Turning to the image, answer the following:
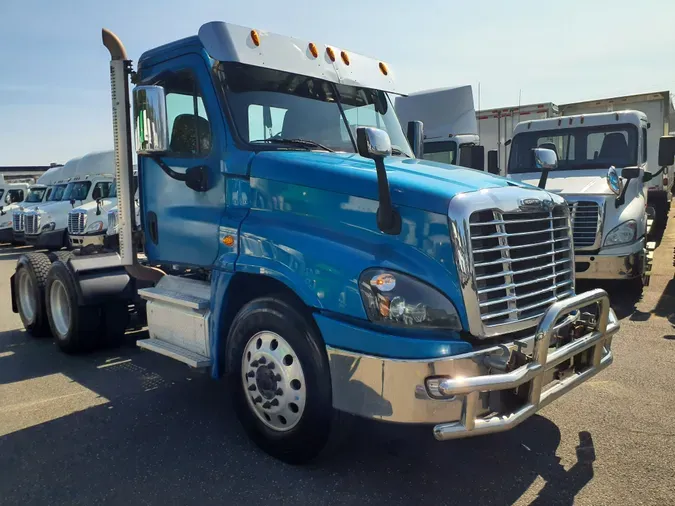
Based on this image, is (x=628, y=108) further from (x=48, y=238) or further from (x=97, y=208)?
(x=48, y=238)

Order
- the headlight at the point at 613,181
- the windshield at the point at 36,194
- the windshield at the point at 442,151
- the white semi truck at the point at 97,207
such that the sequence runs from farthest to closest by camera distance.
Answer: the windshield at the point at 36,194 < the white semi truck at the point at 97,207 < the windshield at the point at 442,151 < the headlight at the point at 613,181

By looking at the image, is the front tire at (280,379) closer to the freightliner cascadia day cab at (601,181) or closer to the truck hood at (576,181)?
the truck hood at (576,181)

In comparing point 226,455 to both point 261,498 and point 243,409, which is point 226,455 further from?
point 261,498

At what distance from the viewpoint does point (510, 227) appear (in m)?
3.37

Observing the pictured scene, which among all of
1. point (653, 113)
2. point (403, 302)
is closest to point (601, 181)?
point (653, 113)

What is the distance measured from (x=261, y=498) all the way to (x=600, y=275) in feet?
→ 19.5

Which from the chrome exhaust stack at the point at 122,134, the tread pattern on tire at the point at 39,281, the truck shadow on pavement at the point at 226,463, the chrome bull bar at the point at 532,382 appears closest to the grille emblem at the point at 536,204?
the chrome bull bar at the point at 532,382

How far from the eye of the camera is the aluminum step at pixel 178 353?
4062 mm

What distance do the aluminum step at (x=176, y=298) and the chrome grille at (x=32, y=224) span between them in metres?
14.2

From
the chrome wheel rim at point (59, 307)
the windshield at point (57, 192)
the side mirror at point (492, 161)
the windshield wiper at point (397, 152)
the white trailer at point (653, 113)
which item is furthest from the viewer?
the windshield at point (57, 192)

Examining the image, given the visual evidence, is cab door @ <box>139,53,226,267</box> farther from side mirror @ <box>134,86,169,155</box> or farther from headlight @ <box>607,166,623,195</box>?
headlight @ <box>607,166,623,195</box>

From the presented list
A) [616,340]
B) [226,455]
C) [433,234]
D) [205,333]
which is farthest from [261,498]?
[616,340]

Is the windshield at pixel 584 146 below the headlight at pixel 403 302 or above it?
above

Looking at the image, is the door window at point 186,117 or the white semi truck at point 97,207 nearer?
the door window at point 186,117
